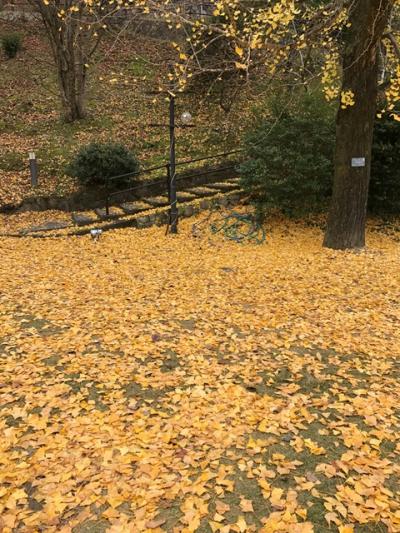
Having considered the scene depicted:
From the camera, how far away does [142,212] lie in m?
11.3

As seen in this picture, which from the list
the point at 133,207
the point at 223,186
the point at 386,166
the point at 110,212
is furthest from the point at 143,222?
the point at 386,166

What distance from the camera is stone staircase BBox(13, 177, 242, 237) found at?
35.0 ft

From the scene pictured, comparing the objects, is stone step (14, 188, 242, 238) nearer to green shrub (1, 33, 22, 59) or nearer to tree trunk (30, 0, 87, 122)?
tree trunk (30, 0, 87, 122)

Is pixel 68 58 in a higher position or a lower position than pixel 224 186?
higher

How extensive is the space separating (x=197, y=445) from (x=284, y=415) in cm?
84

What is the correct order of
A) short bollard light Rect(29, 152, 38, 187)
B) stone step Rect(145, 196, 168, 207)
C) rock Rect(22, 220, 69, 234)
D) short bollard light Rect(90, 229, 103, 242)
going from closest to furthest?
1. short bollard light Rect(90, 229, 103, 242)
2. rock Rect(22, 220, 69, 234)
3. stone step Rect(145, 196, 168, 207)
4. short bollard light Rect(29, 152, 38, 187)

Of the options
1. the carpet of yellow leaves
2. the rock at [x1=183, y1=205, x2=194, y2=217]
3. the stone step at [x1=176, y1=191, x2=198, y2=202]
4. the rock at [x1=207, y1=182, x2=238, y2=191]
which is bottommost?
the carpet of yellow leaves

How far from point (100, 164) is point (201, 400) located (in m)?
9.46

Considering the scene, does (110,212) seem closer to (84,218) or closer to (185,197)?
(84,218)

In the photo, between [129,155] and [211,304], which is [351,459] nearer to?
[211,304]

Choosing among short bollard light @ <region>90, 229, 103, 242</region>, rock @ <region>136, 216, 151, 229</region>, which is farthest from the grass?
short bollard light @ <region>90, 229, 103, 242</region>

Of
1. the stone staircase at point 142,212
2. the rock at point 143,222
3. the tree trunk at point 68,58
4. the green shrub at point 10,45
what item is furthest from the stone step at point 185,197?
the green shrub at point 10,45

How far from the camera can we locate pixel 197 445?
343cm

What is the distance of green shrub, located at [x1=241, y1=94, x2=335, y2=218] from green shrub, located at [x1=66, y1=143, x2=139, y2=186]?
3.58 m
